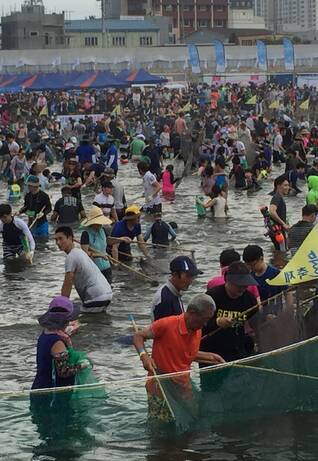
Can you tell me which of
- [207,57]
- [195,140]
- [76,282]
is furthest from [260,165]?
[207,57]

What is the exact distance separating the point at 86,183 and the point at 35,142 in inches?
457

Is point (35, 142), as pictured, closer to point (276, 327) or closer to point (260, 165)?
point (260, 165)

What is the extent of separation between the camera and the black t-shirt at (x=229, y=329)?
28.3 feet

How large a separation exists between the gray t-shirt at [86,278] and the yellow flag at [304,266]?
3.72m

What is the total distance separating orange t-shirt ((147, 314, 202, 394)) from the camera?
7.88 meters

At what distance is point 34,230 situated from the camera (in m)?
19.3

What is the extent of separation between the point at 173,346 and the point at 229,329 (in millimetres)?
827

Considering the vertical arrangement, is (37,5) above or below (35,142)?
above

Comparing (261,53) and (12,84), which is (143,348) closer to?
(12,84)

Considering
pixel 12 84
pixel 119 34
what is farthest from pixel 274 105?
pixel 119 34

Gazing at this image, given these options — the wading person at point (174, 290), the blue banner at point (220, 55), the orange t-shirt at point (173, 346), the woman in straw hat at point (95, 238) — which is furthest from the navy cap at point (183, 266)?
the blue banner at point (220, 55)

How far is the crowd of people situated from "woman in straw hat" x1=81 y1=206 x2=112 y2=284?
0.6 inches

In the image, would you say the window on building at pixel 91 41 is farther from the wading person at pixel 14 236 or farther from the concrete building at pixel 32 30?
the wading person at pixel 14 236

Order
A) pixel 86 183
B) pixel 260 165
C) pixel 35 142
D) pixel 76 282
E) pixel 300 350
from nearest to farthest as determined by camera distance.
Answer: pixel 300 350, pixel 76 282, pixel 86 183, pixel 260 165, pixel 35 142
